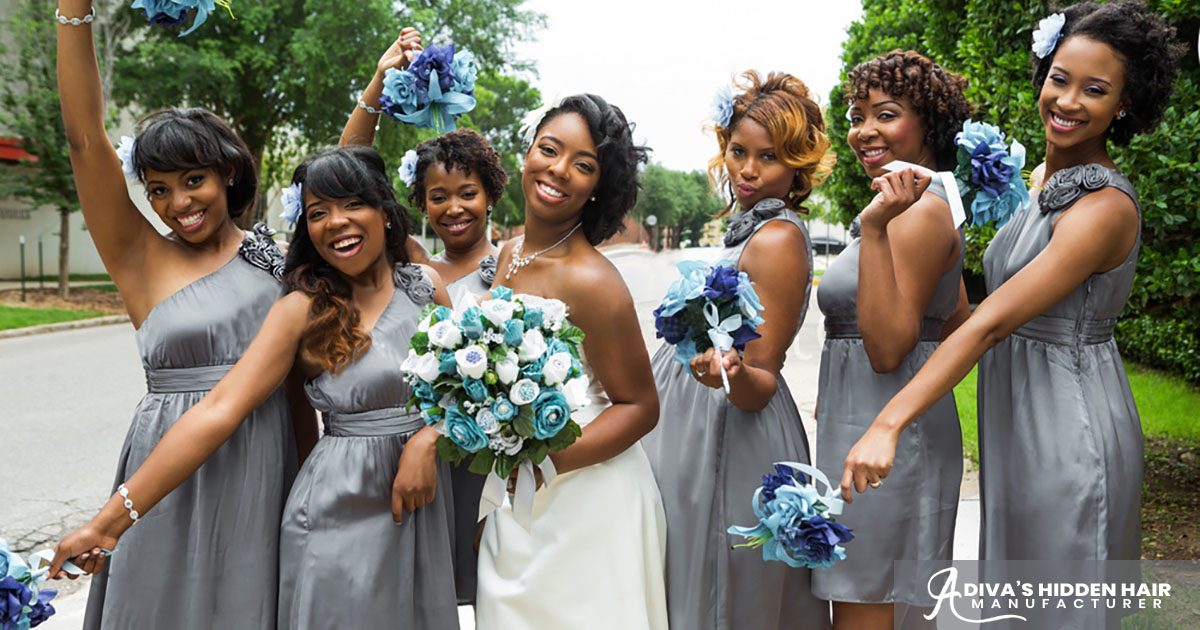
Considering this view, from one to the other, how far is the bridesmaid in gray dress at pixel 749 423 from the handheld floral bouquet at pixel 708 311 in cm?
26

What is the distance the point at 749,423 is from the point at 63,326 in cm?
1854

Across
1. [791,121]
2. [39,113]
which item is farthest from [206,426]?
[39,113]

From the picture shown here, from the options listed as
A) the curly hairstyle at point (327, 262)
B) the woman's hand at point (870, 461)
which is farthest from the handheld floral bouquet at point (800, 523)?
the curly hairstyle at point (327, 262)

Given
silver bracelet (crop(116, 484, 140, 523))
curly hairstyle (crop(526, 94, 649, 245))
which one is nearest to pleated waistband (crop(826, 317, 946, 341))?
curly hairstyle (crop(526, 94, 649, 245))

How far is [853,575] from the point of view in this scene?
10.4 ft

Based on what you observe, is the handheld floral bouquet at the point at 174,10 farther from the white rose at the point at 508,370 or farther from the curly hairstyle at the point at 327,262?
the white rose at the point at 508,370

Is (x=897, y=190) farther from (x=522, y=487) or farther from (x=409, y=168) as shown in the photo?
(x=409, y=168)

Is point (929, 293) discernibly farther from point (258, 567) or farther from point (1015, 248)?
point (258, 567)

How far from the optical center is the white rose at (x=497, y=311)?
8.26 ft

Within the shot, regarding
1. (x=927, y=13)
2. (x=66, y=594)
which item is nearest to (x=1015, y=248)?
(x=66, y=594)

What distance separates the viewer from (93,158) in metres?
3.00

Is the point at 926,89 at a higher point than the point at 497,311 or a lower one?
higher

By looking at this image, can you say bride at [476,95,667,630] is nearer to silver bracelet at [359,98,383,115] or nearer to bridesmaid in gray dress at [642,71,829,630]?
bridesmaid in gray dress at [642,71,829,630]

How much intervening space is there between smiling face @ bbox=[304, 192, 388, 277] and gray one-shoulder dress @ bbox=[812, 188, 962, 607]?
1.57 metres
